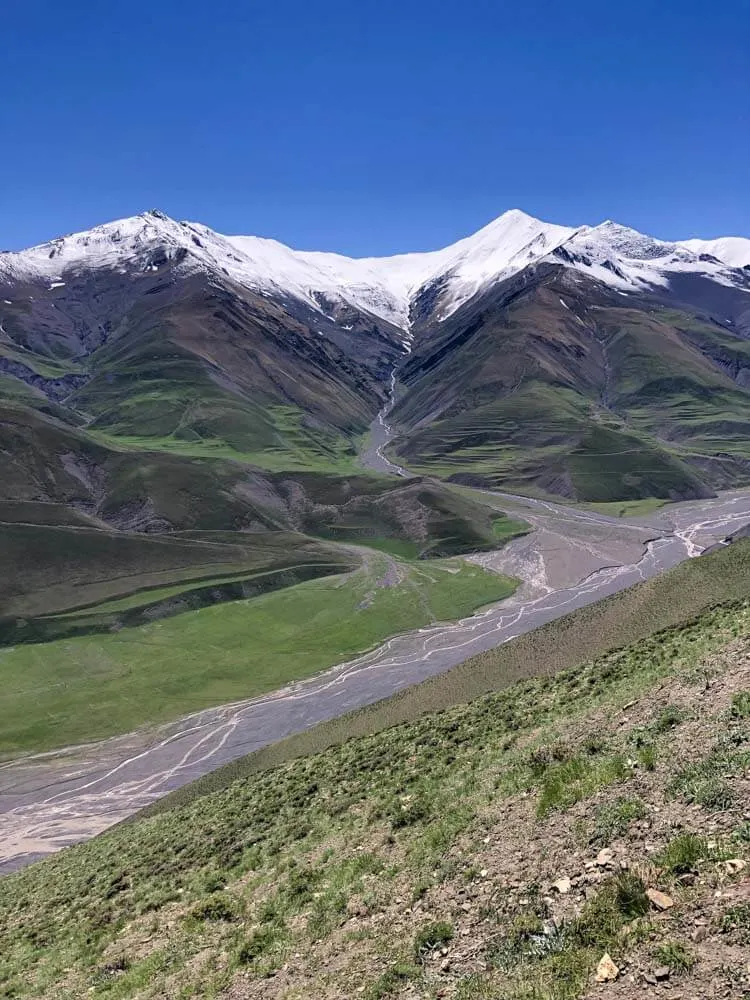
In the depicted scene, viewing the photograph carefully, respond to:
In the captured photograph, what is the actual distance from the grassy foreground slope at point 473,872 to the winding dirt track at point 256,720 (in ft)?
114

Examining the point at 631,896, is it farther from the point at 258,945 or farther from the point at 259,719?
the point at 259,719

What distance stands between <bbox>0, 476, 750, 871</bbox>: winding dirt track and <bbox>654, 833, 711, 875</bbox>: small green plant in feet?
200

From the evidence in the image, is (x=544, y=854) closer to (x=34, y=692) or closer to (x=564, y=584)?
(x=34, y=692)

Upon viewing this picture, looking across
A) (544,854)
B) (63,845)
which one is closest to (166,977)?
(544,854)

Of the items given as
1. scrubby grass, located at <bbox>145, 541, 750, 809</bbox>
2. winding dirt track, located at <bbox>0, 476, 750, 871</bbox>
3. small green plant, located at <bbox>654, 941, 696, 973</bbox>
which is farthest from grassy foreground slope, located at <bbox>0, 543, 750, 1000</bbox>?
winding dirt track, located at <bbox>0, 476, 750, 871</bbox>

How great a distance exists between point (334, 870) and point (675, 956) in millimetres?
11906

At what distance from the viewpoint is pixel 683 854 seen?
12.1 metres

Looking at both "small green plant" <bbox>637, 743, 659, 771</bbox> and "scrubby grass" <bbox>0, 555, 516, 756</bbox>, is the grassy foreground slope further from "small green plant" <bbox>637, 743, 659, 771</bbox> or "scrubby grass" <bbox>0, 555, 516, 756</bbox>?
"scrubby grass" <bbox>0, 555, 516, 756</bbox>

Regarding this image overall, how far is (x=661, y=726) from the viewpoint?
62.3 feet

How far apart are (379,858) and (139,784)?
58.2 meters

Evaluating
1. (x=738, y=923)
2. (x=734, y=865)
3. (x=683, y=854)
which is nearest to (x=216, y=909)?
(x=683, y=854)

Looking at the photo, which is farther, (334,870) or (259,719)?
(259,719)

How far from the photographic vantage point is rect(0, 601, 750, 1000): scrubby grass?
1283 centimetres

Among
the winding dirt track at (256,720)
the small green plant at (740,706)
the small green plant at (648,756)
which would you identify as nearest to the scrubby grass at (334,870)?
the small green plant at (648,756)
